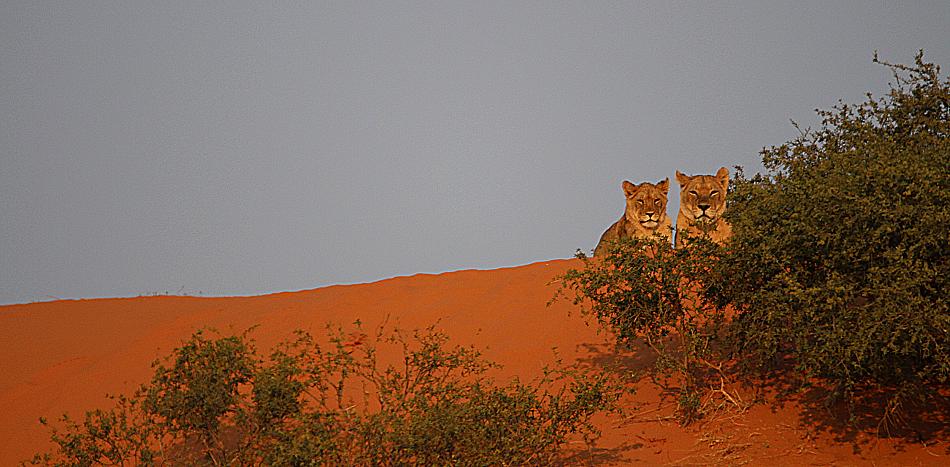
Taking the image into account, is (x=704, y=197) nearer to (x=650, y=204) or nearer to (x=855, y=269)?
(x=650, y=204)

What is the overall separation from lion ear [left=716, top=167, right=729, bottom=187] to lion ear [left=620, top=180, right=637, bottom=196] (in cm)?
165

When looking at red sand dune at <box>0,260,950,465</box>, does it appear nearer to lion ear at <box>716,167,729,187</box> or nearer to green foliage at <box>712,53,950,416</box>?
green foliage at <box>712,53,950,416</box>

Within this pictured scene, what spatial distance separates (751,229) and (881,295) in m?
1.92

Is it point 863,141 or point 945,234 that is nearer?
point 945,234

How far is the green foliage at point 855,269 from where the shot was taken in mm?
8234

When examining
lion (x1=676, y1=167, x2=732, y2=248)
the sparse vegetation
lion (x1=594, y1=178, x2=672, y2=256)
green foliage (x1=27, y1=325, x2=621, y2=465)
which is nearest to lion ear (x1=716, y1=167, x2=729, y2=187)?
lion (x1=676, y1=167, x2=732, y2=248)

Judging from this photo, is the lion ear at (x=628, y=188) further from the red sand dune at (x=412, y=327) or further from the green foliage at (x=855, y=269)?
the green foliage at (x=855, y=269)

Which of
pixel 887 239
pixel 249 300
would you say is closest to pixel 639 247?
pixel 887 239

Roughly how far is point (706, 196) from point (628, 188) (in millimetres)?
1749

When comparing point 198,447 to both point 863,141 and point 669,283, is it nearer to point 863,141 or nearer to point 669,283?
point 669,283

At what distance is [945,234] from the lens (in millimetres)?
8234

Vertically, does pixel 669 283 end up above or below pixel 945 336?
above

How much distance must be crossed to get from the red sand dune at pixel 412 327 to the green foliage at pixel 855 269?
39.4 inches

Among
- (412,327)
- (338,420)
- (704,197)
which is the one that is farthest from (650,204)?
(338,420)
